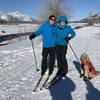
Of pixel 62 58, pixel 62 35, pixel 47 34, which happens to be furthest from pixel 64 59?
pixel 47 34

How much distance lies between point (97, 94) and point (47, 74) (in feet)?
9.48

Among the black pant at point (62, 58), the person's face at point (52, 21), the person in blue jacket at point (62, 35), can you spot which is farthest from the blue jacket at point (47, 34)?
the black pant at point (62, 58)

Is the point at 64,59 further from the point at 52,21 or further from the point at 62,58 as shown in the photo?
the point at 52,21

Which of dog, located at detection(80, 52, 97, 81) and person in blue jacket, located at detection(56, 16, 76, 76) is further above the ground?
person in blue jacket, located at detection(56, 16, 76, 76)

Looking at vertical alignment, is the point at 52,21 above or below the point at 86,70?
above

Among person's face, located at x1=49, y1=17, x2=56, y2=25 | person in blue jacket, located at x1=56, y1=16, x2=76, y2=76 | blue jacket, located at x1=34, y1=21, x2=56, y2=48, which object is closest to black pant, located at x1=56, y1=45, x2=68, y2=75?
person in blue jacket, located at x1=56, y1=16, x2=76, y2=76

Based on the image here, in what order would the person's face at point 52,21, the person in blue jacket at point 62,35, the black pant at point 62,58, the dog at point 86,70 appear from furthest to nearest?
the black pant at point 62,58
the person in blue jacket at point 62,35
the dog at point 86,70
the person's face at point 52,21

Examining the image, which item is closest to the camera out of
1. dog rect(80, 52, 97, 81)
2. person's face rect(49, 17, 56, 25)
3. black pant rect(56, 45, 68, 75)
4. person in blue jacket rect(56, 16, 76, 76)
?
person's face rect(49, 17, 56, 25)

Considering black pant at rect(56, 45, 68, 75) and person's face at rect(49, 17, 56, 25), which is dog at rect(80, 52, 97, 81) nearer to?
black pant at rect(56, 45, 68, 75)

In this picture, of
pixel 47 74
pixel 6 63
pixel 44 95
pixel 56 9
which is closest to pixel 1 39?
pixel 56 9

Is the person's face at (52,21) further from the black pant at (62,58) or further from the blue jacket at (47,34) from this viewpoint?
the black pant at (62,58)

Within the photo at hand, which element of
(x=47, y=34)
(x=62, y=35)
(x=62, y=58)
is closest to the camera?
(x=47, y=34)

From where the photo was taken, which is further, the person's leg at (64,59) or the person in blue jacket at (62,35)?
the person's leg at (64,59)

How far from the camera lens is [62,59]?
936 centimetres
